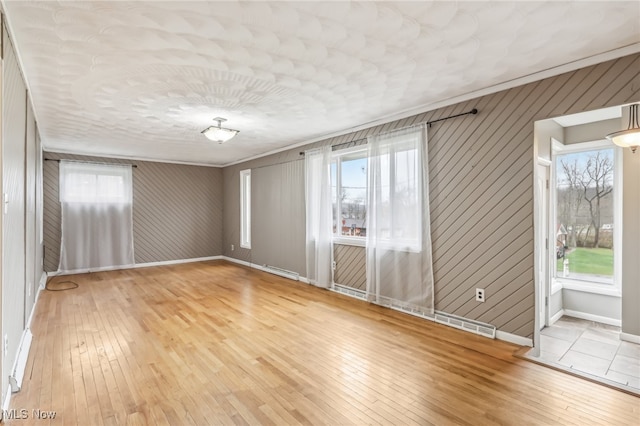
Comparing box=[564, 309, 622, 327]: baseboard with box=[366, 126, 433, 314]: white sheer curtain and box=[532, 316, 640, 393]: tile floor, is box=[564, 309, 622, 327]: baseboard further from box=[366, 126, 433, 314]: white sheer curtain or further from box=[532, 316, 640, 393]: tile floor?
box=[366, 126, 433, 314]: white sheer curtain

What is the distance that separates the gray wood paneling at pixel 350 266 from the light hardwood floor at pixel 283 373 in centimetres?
59

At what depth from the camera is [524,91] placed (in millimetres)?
2938

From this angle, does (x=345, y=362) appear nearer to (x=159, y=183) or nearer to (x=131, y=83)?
(x=131, y=83)

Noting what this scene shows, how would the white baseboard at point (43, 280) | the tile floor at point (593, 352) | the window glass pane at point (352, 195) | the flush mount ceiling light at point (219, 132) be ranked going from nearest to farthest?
the tile floor at point (593, 352) < the flush mount ceiling light at point (219, 132) < the window glass pane at point (352, 195) < the white baseboard at point (43, 280)

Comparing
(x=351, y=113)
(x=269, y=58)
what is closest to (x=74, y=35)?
(x=269, y=58)

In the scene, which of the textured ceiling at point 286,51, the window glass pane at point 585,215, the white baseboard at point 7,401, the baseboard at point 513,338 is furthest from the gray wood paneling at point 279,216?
the white baseboard at point 7,401

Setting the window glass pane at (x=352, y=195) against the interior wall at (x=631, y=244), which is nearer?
the interior wall at (x=631, y=244)

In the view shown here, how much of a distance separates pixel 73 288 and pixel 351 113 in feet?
17.3

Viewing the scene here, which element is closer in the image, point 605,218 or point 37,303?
point 605,218

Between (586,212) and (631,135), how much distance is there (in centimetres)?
158

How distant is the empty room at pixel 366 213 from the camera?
204 cm

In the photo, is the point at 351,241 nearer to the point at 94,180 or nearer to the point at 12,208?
the point at 12,208

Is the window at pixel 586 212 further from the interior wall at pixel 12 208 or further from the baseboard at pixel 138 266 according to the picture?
Result: the baseboard at pixel 138 266

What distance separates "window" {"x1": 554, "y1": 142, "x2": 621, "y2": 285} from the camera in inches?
148
